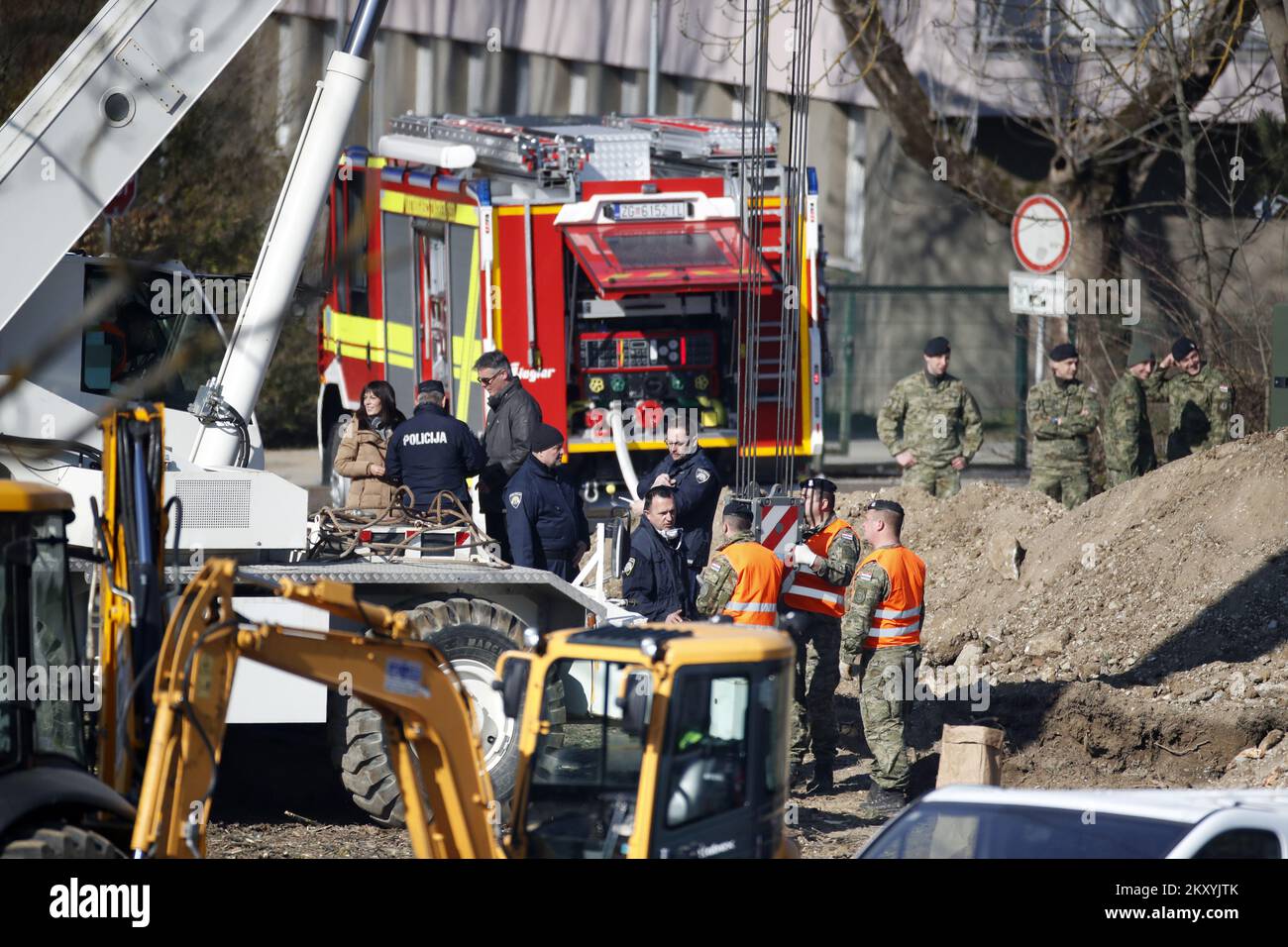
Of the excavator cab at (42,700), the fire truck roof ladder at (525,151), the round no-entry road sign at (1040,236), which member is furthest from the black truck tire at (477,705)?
the round no-entry road sign at (1040,236)

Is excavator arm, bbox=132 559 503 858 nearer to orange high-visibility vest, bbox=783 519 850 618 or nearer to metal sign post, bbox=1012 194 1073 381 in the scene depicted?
orange high-visibility vest, bbox=783 519 850 618

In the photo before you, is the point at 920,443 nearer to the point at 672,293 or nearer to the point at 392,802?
the point at 672,293

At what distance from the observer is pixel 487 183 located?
1426cm

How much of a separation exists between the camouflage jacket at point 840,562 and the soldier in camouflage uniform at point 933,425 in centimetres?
528

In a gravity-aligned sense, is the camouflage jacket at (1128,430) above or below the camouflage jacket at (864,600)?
above

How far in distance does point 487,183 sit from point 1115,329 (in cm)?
741

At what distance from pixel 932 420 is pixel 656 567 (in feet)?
18.6

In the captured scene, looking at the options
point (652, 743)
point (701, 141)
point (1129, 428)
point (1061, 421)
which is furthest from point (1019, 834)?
point (701, 141)

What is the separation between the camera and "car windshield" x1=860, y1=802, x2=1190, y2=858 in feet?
18.5

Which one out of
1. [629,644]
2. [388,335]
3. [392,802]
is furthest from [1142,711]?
[388,335]

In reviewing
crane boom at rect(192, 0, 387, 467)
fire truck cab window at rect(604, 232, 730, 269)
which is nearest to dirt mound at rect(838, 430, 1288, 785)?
fire truck cab window at rect(604, 232, 730, 269)

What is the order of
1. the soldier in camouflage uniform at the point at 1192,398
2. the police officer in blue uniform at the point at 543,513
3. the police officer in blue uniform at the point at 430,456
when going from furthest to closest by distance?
the soldier in camouflage uniform at the point at 1192,398
the police officer in blue uniform at the point at 543,513
the police officer in blue uniform at the point at 430,456

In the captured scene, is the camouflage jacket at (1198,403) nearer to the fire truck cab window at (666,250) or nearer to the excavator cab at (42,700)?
the fire truck cab window at (666,250)

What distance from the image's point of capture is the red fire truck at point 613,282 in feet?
46.1
